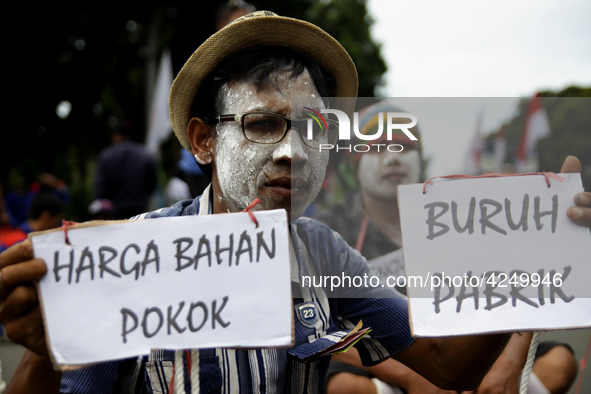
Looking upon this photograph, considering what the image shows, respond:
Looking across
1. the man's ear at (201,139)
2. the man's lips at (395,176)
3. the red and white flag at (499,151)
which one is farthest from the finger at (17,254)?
the red and white flag at (499,151)

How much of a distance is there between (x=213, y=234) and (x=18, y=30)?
39.0 feet

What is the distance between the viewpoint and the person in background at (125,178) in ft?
15.7

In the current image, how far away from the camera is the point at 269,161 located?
1560 mm

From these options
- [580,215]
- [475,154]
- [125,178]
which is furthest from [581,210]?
[125,178]

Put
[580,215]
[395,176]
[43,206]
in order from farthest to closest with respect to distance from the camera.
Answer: [43,206] < [395,176] < [580,215]

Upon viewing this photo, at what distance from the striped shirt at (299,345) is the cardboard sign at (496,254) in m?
0.41

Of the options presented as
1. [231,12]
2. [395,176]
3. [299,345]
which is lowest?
[299,345]

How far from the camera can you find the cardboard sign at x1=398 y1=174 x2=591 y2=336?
1196 millimetres

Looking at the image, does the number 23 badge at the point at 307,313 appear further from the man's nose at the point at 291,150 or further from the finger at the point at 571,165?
the finger at the point at 571,165

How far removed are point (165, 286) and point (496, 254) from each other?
31.7 inches

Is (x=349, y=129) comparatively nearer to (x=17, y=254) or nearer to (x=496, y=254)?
(x=496, y=254)

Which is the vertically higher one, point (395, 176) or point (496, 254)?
point (395, 176)

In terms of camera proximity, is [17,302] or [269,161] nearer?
[17,302]

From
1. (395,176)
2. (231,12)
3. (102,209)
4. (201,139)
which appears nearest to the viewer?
(395,176)
